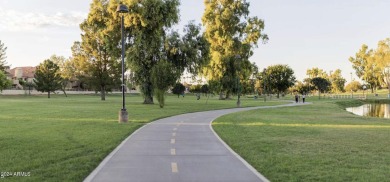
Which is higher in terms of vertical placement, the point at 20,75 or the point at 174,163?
the point at 20,75

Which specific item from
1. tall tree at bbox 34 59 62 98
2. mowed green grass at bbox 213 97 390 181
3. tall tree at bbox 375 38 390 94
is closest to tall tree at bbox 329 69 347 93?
tall tree at bbox 375 38 390 94

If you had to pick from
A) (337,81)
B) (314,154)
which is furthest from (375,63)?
(314,154)

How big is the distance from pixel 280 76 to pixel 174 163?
90268 mm

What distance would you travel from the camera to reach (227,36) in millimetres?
64625

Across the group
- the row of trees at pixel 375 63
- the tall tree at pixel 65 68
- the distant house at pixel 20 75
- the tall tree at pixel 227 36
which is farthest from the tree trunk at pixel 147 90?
the distant house at pixel 20 75

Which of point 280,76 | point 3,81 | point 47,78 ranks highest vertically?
point 280,76

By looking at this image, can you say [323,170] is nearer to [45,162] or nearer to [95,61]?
[45,162]

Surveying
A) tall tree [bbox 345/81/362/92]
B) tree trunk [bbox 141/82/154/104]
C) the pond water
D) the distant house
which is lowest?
the pond water

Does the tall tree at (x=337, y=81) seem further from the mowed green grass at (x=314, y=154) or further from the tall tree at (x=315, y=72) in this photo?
the mowed green grass at (x=314, y=154)

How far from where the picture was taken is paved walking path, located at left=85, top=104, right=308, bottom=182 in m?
7.98

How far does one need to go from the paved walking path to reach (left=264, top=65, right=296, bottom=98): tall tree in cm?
8499

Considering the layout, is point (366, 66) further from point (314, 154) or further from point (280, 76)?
point (314, 154)

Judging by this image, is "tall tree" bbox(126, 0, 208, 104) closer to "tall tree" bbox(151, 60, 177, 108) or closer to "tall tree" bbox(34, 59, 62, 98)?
"tall tree" bbox(151, 60, 177, 108)

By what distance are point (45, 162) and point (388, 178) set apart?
796 cm
